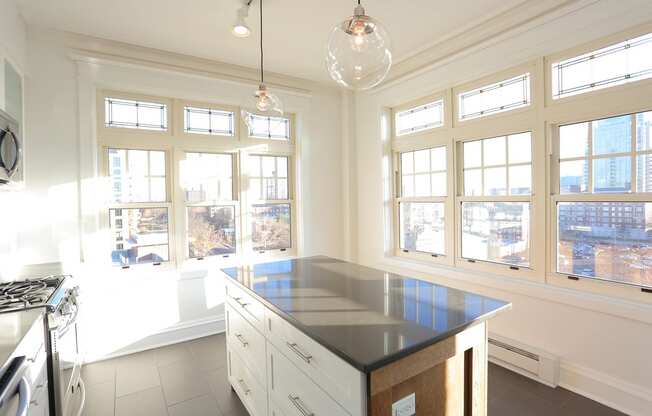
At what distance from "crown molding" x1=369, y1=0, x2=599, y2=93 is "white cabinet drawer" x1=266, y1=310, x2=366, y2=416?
2973 mm

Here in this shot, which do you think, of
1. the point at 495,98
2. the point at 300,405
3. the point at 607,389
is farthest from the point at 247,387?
the point at 495,98

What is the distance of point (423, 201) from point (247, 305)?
8.31 feet

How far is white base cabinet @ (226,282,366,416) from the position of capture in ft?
4.03

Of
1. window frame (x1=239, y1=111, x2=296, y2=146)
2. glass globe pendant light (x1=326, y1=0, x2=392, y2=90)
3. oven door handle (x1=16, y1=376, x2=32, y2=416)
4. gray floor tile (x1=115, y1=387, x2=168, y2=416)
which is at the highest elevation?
window frame (x1=239, y1=111, x2=296, y2=146)

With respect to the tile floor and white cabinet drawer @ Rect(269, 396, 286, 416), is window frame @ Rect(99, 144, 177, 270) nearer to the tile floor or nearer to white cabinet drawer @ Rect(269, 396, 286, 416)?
the tile floor

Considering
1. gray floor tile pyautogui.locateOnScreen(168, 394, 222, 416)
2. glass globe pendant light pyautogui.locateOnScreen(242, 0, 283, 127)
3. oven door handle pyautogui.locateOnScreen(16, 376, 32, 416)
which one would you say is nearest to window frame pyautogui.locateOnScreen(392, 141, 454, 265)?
glass globe pendant light pyautogui.locateOnScreen(242, 0, 283, 127)

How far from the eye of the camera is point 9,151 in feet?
7.43

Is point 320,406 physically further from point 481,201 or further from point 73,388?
point 481,201

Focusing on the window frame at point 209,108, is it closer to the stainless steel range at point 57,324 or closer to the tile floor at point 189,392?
the stainless steel range at point 57,324

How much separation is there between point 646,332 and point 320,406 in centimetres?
228

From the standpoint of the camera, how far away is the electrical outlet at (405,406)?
4.00 ft

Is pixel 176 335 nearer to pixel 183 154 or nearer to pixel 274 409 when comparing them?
pixel 183 154

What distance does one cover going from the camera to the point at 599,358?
7.78 ft

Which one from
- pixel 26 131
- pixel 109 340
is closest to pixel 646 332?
pixel 109 340
